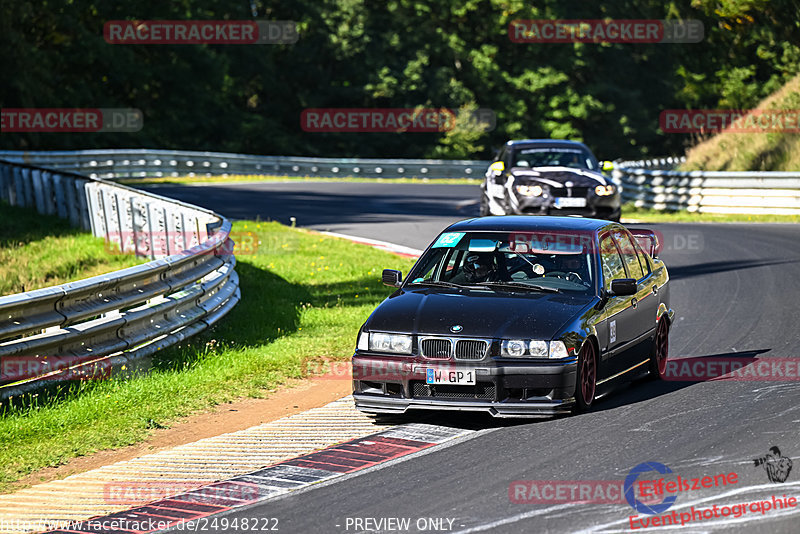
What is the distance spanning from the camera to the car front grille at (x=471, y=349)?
8258 millimetres

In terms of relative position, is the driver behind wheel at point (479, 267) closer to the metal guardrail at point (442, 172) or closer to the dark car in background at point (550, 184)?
the dark car in background at point (550, 184)

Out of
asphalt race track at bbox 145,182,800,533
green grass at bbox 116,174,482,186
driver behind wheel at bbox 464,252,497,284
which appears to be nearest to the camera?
asphalt race track at bbox 145,182,800,533

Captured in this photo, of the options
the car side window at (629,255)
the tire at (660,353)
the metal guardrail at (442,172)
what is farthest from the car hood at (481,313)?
the metal guardrail at (442,172)

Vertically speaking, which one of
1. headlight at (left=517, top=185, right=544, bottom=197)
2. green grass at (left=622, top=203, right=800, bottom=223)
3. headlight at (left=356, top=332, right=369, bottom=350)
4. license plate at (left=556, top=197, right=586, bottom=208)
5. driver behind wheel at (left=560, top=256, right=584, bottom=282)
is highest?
driver behind wheel at (left=560, top=256, right=584, bottom=282)

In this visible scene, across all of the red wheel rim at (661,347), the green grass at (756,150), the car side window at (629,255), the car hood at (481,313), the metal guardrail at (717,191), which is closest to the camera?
the car hood at (481,313)

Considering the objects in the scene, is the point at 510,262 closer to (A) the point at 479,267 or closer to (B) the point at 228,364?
(A) the point at 479,267

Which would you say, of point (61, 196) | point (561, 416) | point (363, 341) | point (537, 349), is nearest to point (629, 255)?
point (561, 416)

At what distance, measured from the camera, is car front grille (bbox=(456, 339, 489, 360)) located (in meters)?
8.26

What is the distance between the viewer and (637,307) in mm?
9828

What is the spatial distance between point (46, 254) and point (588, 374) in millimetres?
13079

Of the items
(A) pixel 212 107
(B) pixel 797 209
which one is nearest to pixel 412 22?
(A) pixel 212 107

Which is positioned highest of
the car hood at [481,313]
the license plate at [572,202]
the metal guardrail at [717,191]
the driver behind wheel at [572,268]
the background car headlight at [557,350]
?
the driver behind wheel at [572,268]

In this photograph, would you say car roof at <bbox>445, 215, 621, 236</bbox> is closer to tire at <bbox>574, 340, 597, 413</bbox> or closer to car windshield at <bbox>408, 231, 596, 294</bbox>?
car windshield at <bbox>408, 231, 596, 294</bbox>

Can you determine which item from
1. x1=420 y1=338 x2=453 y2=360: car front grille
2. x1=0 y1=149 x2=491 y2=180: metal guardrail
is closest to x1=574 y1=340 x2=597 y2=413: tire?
x1=420 y1=338 x2=453 y2=360: car front grille
